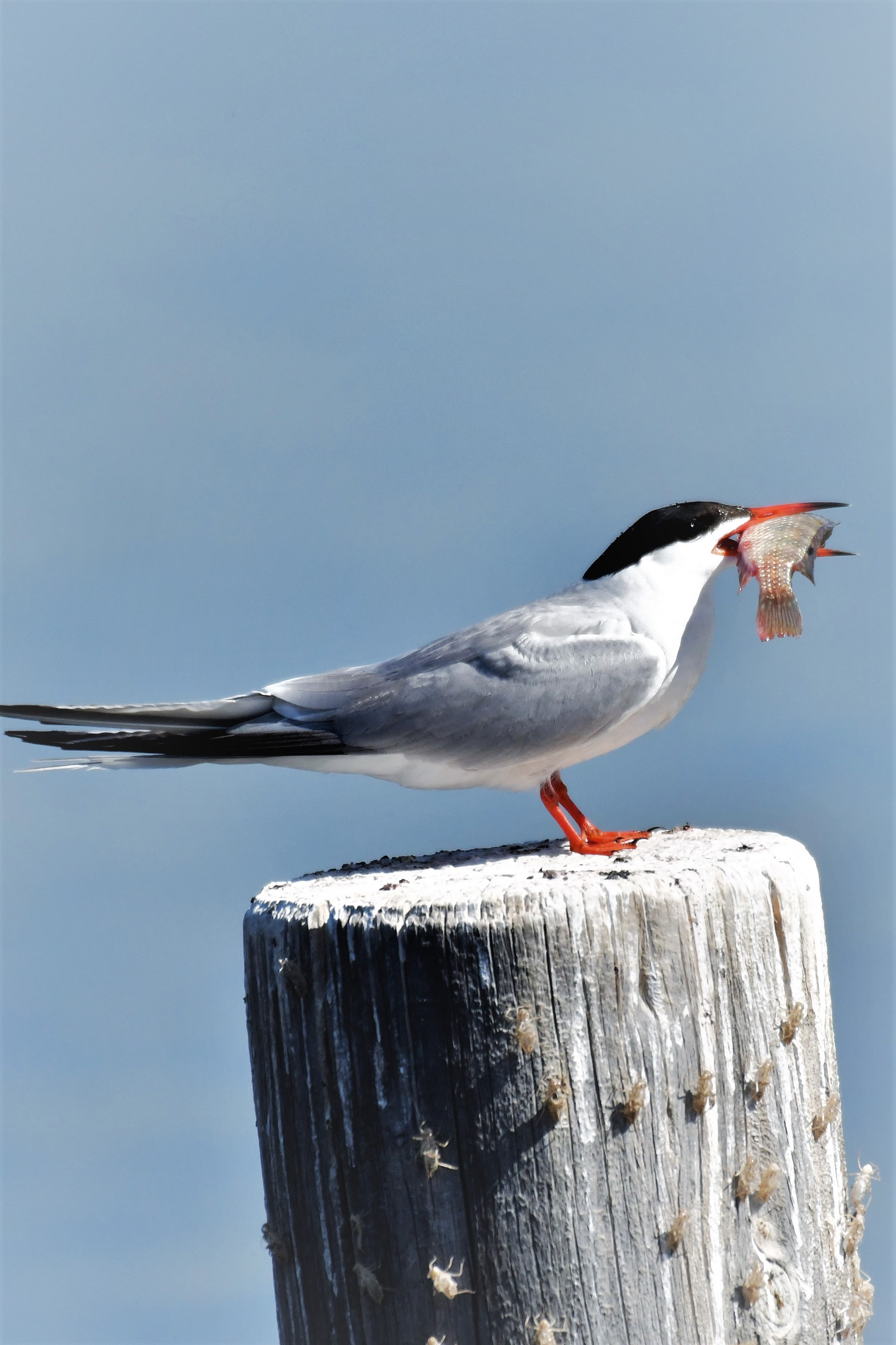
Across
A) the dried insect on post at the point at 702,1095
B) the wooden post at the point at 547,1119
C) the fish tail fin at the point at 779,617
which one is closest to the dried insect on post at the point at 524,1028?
the wooden post at the point at 547,1119

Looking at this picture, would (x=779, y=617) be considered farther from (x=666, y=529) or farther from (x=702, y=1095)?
(x=702, y=1095)

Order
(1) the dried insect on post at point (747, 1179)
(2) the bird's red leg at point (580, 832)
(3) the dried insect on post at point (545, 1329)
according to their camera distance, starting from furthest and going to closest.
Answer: (2) the bird's red leg at point (580, 832)
(1) the dried insect on post at point (747, 1179)
(3) the dried insect on post at point (545, 1329)

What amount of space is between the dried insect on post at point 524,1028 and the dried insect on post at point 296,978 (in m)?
0.57

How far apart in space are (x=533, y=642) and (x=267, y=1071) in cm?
196

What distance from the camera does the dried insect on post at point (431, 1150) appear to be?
2.92 meters

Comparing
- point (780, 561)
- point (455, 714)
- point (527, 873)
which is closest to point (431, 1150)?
point (527, 873)

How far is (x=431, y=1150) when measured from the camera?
9.61 feet

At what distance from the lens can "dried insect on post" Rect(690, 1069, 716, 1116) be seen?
9.93 feet

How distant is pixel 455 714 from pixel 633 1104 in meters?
1.88

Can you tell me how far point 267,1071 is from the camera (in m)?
3.32

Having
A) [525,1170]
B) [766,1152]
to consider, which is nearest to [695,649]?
[766,1152]

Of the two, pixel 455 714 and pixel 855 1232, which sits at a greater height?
pixel 455 714

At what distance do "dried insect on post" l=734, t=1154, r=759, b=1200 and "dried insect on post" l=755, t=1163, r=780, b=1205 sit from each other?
11 mm

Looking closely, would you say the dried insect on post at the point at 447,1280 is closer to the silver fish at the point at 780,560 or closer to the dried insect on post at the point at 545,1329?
the dried insect on post at the point at 545,1329
